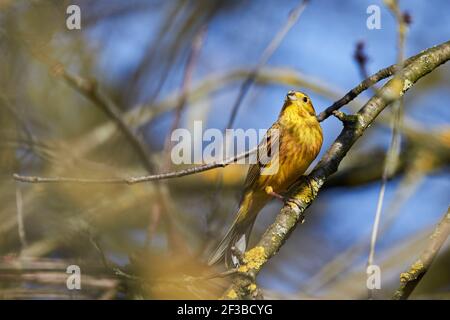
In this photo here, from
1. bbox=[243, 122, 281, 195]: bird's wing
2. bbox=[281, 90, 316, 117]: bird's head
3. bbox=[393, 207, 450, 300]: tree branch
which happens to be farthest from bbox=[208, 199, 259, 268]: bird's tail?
bbox=[393, 207, 450, 300]: tree branch

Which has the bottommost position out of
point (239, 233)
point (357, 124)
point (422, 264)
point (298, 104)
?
point (422, 264)

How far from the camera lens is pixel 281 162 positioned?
4652mm

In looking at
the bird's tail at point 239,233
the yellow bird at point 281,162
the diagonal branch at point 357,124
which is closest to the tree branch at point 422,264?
the diagonal branch at point 357,124

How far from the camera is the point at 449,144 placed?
638 centimetres

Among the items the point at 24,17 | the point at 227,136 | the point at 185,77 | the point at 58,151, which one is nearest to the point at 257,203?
the point at 227,136

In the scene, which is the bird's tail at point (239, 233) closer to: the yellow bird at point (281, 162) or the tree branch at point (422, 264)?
the yellow bird at point (281, 162)

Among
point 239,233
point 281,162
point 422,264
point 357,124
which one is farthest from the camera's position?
point 239,233

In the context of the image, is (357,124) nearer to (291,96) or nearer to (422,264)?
(422,264)

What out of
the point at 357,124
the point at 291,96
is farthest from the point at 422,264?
the point at 291,96

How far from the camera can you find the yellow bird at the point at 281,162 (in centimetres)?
452

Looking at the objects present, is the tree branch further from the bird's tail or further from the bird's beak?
the bird's beak

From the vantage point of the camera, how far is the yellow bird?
4523 millimetres

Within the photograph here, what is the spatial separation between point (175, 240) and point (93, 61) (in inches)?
127
